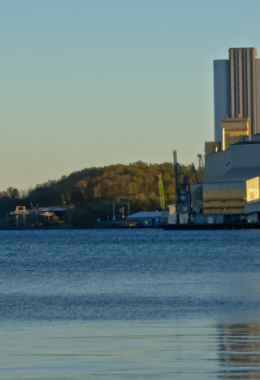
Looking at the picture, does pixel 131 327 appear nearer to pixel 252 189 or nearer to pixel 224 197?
pixel 224 197

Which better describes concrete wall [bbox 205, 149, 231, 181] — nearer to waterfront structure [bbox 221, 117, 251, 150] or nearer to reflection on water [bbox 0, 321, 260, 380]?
waterfront structure [bbox 221, 117, 251, 150]

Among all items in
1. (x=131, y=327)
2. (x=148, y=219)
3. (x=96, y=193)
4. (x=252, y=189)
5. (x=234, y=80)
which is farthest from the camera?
(x=234, y=80)

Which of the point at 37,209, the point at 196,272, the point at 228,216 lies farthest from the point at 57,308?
the point at 37,209

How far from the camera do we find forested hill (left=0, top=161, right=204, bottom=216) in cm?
14375

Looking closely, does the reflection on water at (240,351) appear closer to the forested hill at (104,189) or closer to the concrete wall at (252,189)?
the concrete wall at (252,189)

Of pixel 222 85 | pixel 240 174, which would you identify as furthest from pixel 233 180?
pixel 222 85

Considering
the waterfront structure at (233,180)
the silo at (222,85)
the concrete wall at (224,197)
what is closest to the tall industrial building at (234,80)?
the silo at (222,85)

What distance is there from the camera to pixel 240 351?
8.00 m

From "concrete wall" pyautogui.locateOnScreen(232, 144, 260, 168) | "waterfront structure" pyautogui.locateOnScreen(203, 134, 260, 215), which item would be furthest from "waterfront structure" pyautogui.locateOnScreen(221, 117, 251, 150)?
"concrete wall" pyautogui.locateOnScreen(232, 144, 260, 168)

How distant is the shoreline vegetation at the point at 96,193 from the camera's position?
5640 inches

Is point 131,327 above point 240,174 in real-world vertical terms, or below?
below

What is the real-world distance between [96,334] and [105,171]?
144m

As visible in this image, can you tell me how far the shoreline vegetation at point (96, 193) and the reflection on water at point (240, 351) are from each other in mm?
131638

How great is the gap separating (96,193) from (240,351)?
446 ft
